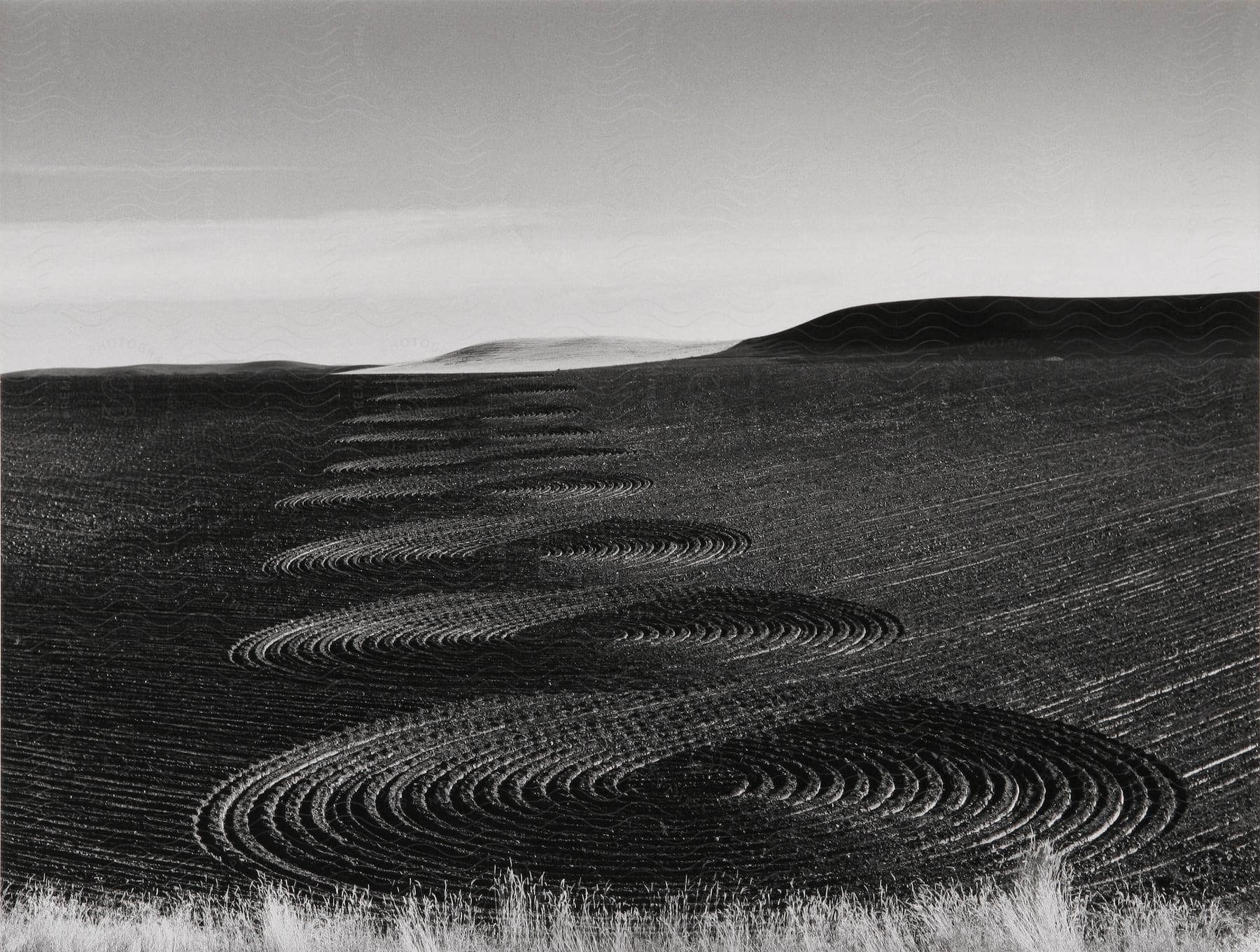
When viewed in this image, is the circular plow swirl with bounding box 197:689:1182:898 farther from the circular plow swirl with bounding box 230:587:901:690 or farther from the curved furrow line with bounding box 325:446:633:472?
the curved furrow line with bounding box 325:446:633:472

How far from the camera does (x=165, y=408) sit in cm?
757

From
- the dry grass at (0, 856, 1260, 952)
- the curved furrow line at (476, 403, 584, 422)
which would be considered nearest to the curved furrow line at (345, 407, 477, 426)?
the curved furrow line at (476, 403, 584, 422)

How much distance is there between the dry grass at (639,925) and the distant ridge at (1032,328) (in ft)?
17.1

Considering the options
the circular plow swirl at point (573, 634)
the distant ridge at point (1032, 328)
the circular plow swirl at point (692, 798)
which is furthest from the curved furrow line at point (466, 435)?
the circular plow swirl at point (692, 798)

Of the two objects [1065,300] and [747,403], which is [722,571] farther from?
[1065,300]

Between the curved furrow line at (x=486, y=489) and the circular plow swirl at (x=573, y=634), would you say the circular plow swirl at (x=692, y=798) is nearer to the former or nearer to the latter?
the circular plow swirl at (x=573, y=634)

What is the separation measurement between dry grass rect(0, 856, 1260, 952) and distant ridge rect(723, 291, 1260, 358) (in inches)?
206

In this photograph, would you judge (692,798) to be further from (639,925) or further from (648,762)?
(639,925)

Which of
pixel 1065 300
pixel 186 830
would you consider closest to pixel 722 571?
pixel 186 830

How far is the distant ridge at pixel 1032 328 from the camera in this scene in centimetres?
870

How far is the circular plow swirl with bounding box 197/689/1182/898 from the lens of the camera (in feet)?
8.32

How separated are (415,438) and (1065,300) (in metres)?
8.58

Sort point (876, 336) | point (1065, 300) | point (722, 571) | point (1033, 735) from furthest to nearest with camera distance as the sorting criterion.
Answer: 1. point (1065, 300)
2. point (876, 336)
3. point (722, 571)
4. point (1033, 735)

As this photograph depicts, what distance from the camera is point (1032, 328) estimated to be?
10.8 m
